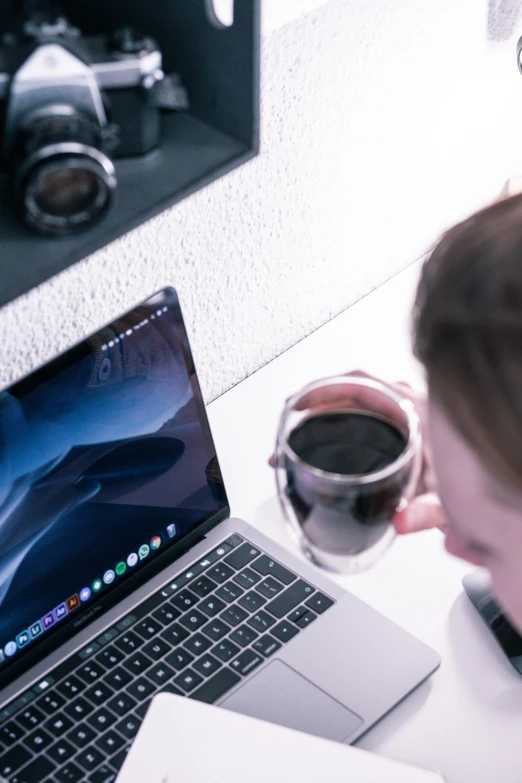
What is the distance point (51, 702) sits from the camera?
697 mm

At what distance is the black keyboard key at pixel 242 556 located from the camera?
31.0 inches

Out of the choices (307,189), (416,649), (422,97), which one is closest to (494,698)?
(416,649)

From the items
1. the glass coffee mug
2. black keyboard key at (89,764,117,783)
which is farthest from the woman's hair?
black keyboard key at (89,764,117,783)

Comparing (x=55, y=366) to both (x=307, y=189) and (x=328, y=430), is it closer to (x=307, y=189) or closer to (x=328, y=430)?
(x=328, y=430)

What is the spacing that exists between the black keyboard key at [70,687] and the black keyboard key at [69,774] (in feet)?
0.17

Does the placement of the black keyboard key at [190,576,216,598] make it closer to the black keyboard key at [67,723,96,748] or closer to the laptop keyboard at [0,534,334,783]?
the laptop keyboard at [0,534,334,783]

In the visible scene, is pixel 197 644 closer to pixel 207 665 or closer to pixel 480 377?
pixel 207 665

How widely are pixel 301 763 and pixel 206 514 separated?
24cm

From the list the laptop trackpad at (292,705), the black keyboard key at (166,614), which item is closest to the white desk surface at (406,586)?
the laptop trackpad at (292,705)

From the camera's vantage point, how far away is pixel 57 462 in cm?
71

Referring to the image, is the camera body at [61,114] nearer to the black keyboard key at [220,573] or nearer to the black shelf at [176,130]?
the black shelf at [176,130]

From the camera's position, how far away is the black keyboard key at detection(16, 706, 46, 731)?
683 mm

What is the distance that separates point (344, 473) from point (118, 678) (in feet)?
0.80

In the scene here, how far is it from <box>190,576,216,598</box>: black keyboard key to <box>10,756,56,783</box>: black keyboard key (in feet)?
0.56
